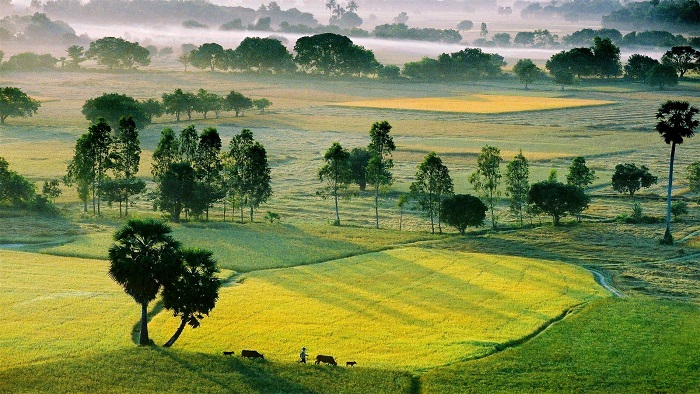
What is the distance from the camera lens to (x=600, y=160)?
433 feet

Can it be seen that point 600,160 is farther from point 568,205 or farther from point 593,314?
point 593,314

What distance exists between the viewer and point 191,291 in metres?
56.0

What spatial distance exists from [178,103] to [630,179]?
93.7 meters

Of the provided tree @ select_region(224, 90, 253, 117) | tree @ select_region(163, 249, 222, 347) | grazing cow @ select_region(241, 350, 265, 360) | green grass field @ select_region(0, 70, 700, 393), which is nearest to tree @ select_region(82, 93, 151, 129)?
tree @ select_region(224, 90, 253, 117)

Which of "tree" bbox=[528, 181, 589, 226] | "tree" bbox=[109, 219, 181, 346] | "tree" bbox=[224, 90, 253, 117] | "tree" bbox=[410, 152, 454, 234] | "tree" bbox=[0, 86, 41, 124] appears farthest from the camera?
"tree" bbox=[224, 90, 253, 117]

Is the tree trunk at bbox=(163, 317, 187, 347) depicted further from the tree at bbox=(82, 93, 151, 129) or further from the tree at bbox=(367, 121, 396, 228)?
the tree at bbox=(82, 93, 151, 129)

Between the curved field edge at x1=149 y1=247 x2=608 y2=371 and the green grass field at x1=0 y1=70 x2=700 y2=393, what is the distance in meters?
0.19

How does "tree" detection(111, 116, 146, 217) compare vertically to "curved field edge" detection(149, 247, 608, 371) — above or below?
above

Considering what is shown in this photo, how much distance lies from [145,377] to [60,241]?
131 ft

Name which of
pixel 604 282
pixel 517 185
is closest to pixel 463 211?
pixel 517 185

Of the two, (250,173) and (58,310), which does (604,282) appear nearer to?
(58,310)

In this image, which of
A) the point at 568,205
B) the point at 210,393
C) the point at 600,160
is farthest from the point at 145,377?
the point at 600,160

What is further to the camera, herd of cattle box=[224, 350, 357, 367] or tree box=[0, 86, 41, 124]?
tree box=[0, 86, 41, 124]

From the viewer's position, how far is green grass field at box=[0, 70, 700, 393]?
4975 cm
